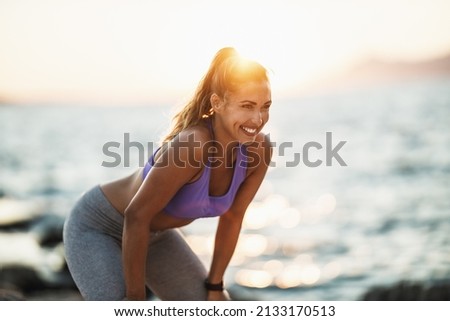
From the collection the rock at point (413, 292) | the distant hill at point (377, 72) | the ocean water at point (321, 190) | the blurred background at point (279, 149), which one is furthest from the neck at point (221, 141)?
the distant hill at point (377, 72)

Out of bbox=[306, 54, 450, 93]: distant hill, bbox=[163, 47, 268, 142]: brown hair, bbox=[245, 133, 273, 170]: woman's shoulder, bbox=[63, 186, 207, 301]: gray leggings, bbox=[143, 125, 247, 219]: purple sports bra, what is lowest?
bbox=[63, 186, 207, 301]: gray leggings

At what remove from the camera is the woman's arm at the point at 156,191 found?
111 inches

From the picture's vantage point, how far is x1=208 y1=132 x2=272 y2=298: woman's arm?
3.29 metres

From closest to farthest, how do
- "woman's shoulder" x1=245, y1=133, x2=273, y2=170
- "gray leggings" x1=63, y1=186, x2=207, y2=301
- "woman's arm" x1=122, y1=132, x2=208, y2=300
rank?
1. "woman's arm" x1=122, y1=132, x2=208, y2=300
2. "gray leggings" x1=63, y1=186, x2=207, y2=301
3. "woman's shoulder" x1=245, y1=133, x2=273, y2=170

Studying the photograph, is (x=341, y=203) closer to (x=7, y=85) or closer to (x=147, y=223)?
(x=7, y=85)

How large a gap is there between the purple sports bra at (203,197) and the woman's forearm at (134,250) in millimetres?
274

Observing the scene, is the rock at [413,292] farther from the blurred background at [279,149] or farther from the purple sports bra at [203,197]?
the purple sports bra at [203,197]

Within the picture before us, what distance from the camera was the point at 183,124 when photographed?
3.14 m

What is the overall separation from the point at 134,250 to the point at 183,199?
38cm

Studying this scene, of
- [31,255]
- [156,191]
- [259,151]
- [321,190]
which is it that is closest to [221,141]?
[259,151]

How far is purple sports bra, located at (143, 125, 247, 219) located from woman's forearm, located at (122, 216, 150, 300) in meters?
0.27

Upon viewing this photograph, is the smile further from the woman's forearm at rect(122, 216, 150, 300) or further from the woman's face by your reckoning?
the woman's forearm at rect(122, 216, 150, 300)
